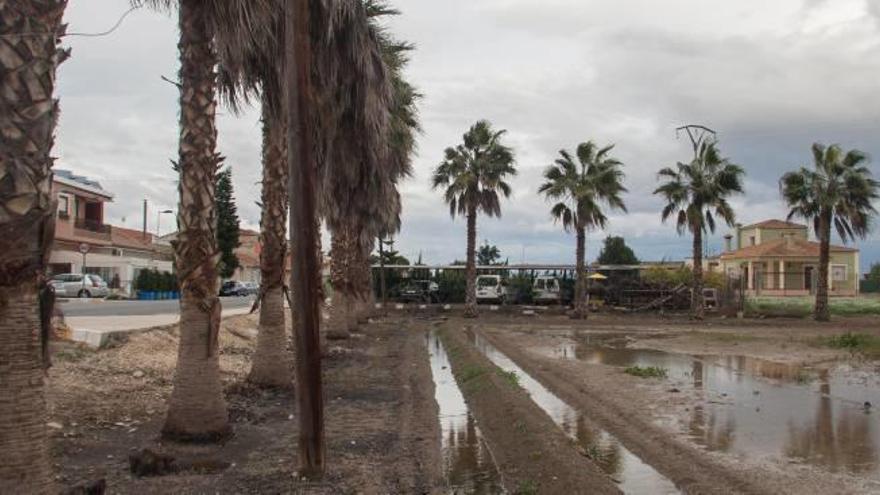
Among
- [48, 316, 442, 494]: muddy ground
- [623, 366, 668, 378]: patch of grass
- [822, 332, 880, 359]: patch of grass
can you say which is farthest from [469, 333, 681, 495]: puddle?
[822, 332, 880, 359]: patch of grass

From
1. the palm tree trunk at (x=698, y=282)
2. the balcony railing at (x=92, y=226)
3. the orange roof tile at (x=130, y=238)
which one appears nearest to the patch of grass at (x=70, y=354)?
the palm tree trunk at (x=698, y=282)

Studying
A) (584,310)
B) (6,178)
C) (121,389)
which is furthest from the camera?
(584,310)

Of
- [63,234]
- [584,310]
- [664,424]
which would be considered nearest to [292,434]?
[664,424]

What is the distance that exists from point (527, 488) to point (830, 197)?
125 feet

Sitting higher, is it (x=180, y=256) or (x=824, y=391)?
(x=180, y=256)

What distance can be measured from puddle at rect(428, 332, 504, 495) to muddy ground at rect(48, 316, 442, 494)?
0.81 ft

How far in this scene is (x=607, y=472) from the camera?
9.80 m

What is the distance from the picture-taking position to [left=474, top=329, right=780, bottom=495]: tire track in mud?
891cm

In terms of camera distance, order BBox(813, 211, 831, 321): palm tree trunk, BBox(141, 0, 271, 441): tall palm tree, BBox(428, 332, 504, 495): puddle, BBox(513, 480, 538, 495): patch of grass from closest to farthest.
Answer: BBox(513, 480, 538, 495): patch of grass → BBox(428, 332, 504, 495): puddle → BBox(141, 0, 271, 441): tall palm tree → BBox(813, 211, 831, 321): palm tree trunk

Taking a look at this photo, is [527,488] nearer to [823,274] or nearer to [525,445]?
[525,445]

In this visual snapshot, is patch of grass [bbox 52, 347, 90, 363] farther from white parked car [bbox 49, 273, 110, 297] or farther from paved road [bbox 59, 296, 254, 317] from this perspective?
white parked car [bbox 49, 273, 110, 297]

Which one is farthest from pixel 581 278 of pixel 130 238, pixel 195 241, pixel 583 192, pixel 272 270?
pixel 130 238

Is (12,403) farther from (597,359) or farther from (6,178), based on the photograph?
(597,359)

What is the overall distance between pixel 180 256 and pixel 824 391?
43.4ft
